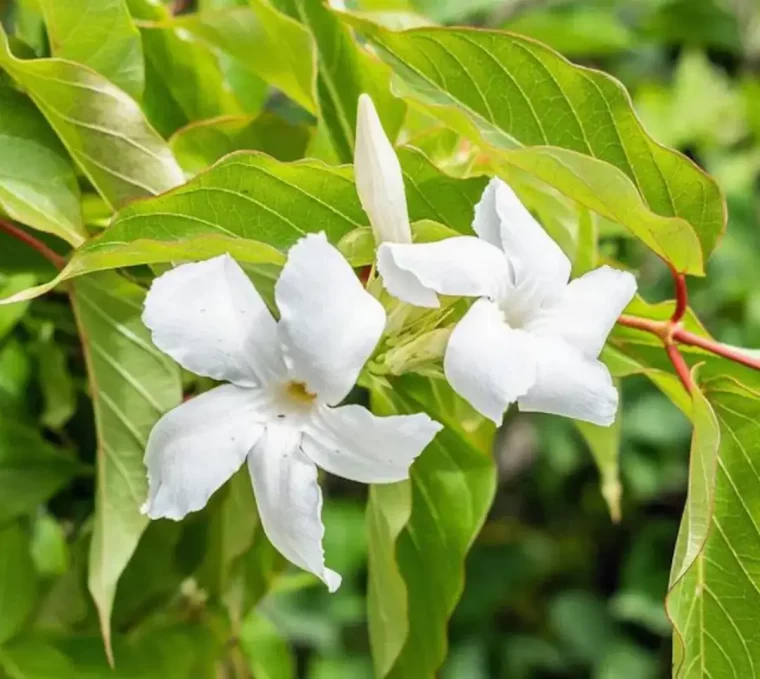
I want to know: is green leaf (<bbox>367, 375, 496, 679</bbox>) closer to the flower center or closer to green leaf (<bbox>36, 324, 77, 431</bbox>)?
the flower center

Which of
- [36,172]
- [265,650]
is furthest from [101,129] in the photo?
[265,650]

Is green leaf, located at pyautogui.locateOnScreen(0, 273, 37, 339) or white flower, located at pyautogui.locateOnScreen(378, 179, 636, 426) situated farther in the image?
green leaf, located at pyautogui.locateOnScreen(0, 273, 37, 339)

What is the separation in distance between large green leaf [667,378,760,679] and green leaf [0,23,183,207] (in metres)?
0.22

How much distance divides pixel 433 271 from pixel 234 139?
161 millimetres

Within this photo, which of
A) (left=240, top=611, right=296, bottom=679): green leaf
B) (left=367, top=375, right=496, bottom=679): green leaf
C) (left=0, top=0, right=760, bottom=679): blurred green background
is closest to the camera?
(left=367, top=375, right=496, bottom=679): green leaf

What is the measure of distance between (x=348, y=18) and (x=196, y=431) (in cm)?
17

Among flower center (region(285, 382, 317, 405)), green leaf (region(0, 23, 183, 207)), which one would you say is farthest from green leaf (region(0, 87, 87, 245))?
flower center (region(285, 382, 317, 405))

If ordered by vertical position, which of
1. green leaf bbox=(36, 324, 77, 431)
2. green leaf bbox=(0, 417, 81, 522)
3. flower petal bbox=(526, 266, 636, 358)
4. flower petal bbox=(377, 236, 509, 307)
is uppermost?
flower petal bbox=(377, 236, 509, 307)

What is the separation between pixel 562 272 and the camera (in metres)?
0.28

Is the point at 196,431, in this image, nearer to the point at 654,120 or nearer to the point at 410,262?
the point at 410,262

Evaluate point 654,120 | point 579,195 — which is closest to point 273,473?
point 579,195

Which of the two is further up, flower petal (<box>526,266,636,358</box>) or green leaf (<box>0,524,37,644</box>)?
flower petal (<box>526,266,636,358</box>)

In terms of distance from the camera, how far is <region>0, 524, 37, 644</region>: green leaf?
0.44 metres

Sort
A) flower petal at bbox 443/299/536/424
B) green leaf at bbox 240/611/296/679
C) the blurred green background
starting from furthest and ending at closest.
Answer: the blurred green background → green leaf at bbox 240/611/296/679 → flower petal at bbox 443/299/536/424
